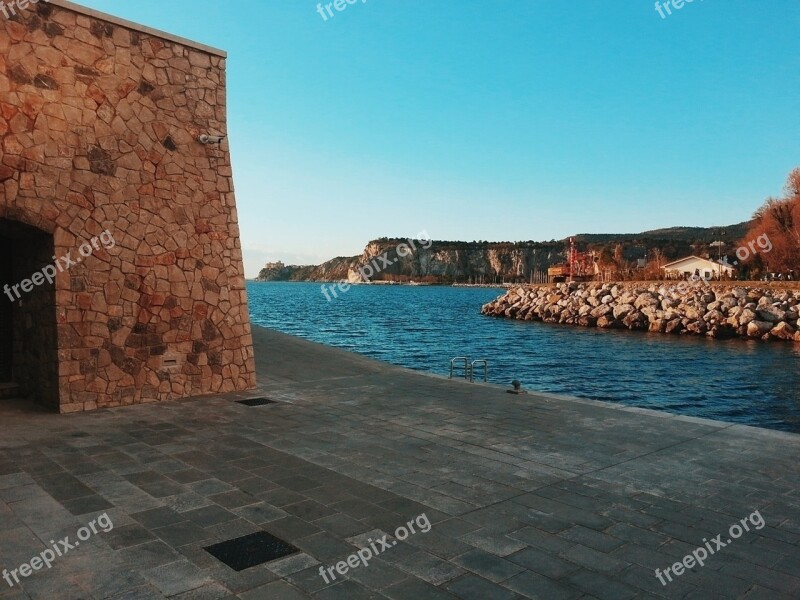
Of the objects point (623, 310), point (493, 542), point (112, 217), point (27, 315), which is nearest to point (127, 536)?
point (493, 542)

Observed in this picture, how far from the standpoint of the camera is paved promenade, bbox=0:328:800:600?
387 cm

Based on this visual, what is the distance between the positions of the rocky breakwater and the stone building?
37168mm

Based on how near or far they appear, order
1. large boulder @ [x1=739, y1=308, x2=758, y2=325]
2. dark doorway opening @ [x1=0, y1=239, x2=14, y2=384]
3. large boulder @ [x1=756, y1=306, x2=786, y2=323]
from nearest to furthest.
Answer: dark doorway opening @ [x1=0, y1=239, x2=14, y2=384] → large boulder @ [x1=756, y1=306, x2=786, y2=323] → large boulder @ [x1=739, y1=308, x2=758, y2=325]

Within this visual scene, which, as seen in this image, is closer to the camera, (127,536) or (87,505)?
(127,536)

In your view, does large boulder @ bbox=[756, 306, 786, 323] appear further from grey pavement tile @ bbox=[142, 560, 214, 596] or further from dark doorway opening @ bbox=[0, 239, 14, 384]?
grey pavement tile @ bbox=[142, 560, 214, 596]

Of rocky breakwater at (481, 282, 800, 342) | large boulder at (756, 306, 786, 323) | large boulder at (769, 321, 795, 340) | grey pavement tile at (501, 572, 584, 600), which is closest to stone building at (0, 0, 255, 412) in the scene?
grey pavement tile at (501, 572, 584, 600)

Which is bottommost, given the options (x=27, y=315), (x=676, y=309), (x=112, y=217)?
(x=676, y=309)

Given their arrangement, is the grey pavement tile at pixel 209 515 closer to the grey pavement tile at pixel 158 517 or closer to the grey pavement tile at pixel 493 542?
the grey pavement tile at pixel 158 517

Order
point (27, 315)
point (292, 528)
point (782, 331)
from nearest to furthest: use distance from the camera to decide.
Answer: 1. point (292, 528)
2. point (27, 315)
3. point (782, 331)

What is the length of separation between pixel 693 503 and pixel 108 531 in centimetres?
523

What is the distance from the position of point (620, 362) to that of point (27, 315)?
24695mm

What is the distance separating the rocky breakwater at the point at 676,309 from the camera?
37500 mm

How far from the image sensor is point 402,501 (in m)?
5.29

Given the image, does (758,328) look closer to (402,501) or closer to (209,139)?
(209,139)
